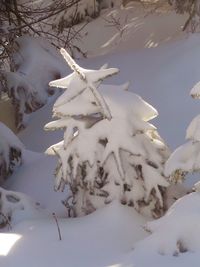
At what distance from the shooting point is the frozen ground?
3.51 metres

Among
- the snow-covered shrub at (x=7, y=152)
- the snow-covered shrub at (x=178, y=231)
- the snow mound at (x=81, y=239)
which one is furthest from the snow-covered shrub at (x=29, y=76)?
the snow-covered shrub at (x=178, y=231)

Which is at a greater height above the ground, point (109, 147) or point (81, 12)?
point (109, 147)

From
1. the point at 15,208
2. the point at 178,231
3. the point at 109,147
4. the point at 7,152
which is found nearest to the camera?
the point at 178,231

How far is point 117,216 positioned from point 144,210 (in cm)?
27

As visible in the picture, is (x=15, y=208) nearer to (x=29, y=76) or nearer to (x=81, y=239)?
(x=81, y=239)

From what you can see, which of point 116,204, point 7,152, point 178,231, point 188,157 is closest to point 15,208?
point 116,204

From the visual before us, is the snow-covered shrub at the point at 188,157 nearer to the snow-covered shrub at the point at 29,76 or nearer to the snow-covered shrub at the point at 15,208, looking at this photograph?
the snow-covered shrub at the point at 15,208

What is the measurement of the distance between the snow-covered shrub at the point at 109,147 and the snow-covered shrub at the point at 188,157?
16.2 inches

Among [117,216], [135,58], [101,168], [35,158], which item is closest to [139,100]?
[101,168]

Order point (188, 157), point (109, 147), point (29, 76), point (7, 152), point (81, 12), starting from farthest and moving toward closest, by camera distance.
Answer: point (81, 12) → point (29, 76) → point (7, 152) → point (109, 147) → point (188, 157)

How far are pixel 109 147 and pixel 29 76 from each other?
11.6ft

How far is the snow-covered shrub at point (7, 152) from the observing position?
5.78 meters

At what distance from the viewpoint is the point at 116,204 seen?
416 centimetres

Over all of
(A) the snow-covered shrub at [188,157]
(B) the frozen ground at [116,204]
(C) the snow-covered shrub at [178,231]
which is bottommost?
(B) the frozen ground at [116,204]
